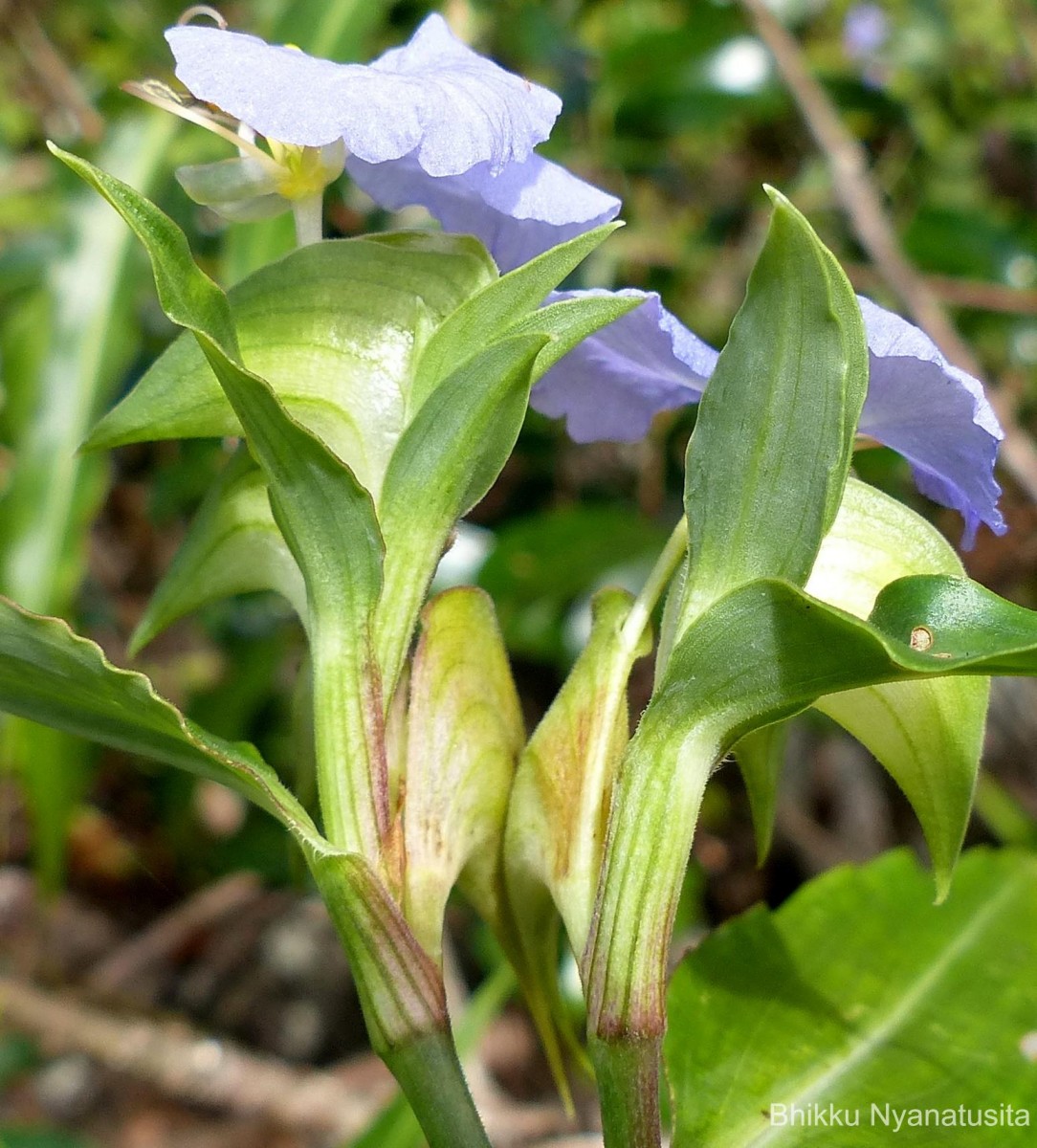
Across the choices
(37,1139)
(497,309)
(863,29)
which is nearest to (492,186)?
(497,309)

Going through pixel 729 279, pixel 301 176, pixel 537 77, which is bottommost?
pixel 301 176

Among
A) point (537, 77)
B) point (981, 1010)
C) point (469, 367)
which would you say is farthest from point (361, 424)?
point (537, 77)

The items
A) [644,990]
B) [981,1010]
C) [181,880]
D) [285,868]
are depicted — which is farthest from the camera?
[181,880]

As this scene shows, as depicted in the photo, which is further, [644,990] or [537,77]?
[537,77]

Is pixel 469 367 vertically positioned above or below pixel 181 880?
above

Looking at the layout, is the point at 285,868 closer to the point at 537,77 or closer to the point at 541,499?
the point at 541,499

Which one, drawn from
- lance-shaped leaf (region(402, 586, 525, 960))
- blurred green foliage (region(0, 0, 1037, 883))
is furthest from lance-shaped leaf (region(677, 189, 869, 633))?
blurred green foliage (region(0, 0, 1037, 883))
